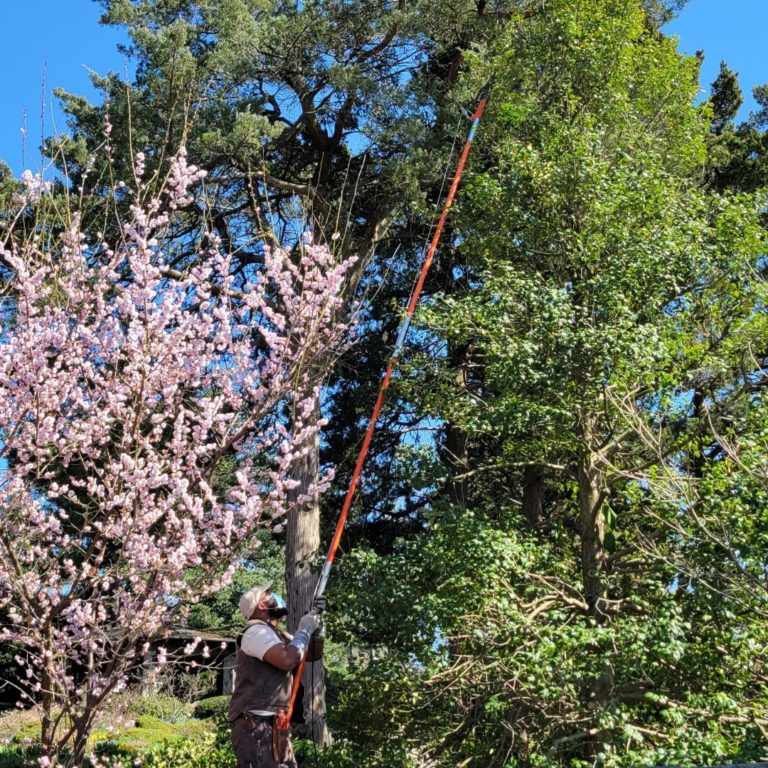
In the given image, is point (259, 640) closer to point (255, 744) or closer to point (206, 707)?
point (255, 744)

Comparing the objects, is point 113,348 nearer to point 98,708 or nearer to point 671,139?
point 98,708

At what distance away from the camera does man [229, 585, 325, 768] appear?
3760mm

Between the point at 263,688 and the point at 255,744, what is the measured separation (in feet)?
0.76

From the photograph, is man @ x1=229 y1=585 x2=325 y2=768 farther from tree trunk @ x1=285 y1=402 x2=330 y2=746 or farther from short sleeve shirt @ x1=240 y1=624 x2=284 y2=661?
tree trunk @ x1=285 y1=402 x2=330 y2=746

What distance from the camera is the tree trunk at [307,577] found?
29.2ft

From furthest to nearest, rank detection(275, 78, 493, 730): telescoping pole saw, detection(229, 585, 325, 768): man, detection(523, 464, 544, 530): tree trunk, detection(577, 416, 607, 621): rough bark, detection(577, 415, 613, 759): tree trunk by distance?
1. detection(523, 464, 544, 530): tree trunk
2. detection(577, 416, 607, 621): rough bark
3. detection(577, 415, 613, 759): tree trunk
4. detection(275, 78, 493, 730): telescoping pole saw
5. detection(229, 585, 325, 768): man

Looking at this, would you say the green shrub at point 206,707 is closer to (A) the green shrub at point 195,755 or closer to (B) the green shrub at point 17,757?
(B) the green shrub at point 17,757

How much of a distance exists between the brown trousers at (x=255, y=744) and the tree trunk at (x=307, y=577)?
4.78 meters

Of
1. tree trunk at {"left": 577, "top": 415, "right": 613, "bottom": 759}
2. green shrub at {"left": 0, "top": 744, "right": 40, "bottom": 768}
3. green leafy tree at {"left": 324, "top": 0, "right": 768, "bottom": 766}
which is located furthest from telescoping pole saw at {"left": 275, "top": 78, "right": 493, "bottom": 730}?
green shrub at {"left": 0, "top": 744, "right": 40, "bottom": 768}

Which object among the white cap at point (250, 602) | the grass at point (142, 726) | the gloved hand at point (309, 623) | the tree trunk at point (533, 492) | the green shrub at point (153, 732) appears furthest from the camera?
the grass at point (142, 726)

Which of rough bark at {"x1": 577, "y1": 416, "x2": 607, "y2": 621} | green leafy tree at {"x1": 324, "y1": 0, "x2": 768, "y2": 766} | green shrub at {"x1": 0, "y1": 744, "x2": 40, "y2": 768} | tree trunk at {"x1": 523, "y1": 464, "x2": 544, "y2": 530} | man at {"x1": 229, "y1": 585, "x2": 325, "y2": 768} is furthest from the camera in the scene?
tree trunk at {"x1": 523, "y1": 464, "x2": 544, "y2": 530}

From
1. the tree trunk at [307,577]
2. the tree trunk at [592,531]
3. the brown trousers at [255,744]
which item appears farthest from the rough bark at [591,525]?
the brown trousers at [255,744]

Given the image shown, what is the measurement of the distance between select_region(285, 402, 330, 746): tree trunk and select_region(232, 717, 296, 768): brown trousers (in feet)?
15.7

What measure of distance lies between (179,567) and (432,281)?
688cm
